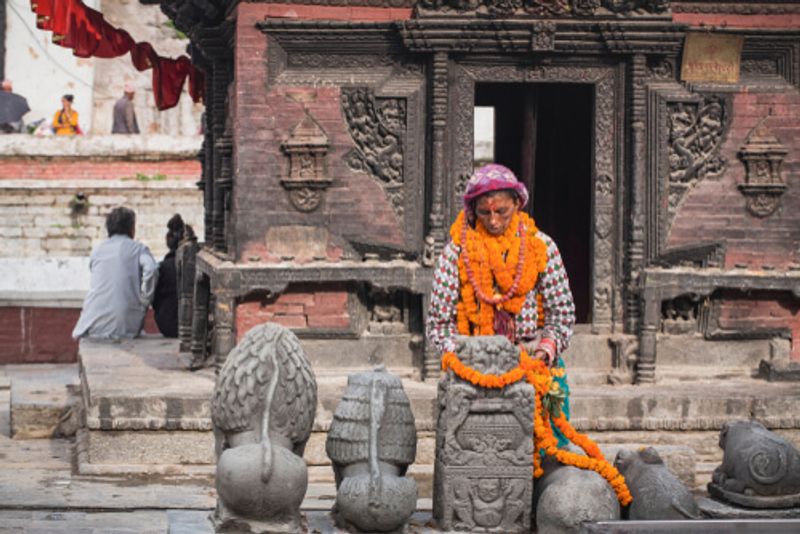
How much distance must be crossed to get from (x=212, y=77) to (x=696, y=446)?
548cm

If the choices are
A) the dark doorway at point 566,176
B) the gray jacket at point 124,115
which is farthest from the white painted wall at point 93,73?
the dark doorway at point 566,176

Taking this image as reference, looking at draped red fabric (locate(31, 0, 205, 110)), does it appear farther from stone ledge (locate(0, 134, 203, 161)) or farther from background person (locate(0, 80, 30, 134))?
background person (locate(0, 80, 30, 134))

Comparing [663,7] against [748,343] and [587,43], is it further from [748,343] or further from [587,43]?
[748,343]

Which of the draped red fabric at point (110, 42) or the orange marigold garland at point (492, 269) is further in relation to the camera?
the draped red fabric at point (110, 42)

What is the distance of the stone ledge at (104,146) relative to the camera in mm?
30297

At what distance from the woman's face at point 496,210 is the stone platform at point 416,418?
9.68 feet

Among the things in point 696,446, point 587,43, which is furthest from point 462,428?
point 587,43

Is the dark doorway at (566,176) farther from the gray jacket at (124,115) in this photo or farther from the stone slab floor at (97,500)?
the gray jacket at (124,115)

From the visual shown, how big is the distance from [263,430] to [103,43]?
8.41 metres

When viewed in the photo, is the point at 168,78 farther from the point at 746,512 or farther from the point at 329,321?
the point at 746,512

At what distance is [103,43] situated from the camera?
16562 mm

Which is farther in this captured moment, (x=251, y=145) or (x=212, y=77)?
(x=212, y=77)

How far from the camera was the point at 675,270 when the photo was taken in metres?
13.8

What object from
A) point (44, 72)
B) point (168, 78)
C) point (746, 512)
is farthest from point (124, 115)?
point (746, 512)
